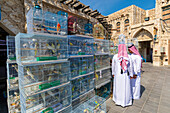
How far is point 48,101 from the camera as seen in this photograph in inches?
80.6

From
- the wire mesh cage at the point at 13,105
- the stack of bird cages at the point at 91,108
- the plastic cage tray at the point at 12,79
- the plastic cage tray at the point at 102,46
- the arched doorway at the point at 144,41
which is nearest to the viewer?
the stack of bird cages at the point at 91,108

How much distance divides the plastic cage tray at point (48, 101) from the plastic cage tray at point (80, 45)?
104 cm

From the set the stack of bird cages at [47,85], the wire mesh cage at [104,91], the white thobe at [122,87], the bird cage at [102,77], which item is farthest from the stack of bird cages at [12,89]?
the white thobe at [122,87]

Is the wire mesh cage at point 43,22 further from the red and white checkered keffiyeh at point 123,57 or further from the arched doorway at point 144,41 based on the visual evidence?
the arched doorway at point 144,41

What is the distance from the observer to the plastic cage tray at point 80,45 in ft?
8.26

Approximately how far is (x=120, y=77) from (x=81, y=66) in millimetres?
1487

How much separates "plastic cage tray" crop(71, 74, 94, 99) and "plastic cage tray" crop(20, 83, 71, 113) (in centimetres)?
30

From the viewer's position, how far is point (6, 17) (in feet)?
11.7

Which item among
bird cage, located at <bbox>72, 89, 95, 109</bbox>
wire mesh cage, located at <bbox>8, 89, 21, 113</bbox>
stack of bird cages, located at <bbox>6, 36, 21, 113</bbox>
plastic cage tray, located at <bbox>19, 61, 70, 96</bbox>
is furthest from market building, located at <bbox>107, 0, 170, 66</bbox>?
wire mesh cage, located at <bbox>8, 89, 21, 113</bbox>

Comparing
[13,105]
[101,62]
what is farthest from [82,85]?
[13,105]

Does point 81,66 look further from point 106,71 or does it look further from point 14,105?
point 14,105

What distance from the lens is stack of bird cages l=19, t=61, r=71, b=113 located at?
1757mm

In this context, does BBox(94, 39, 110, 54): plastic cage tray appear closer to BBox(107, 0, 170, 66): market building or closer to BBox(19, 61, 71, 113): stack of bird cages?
BBox(19, 61, 71, 113): stack of bird cages

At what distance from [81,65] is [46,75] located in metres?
1.12
